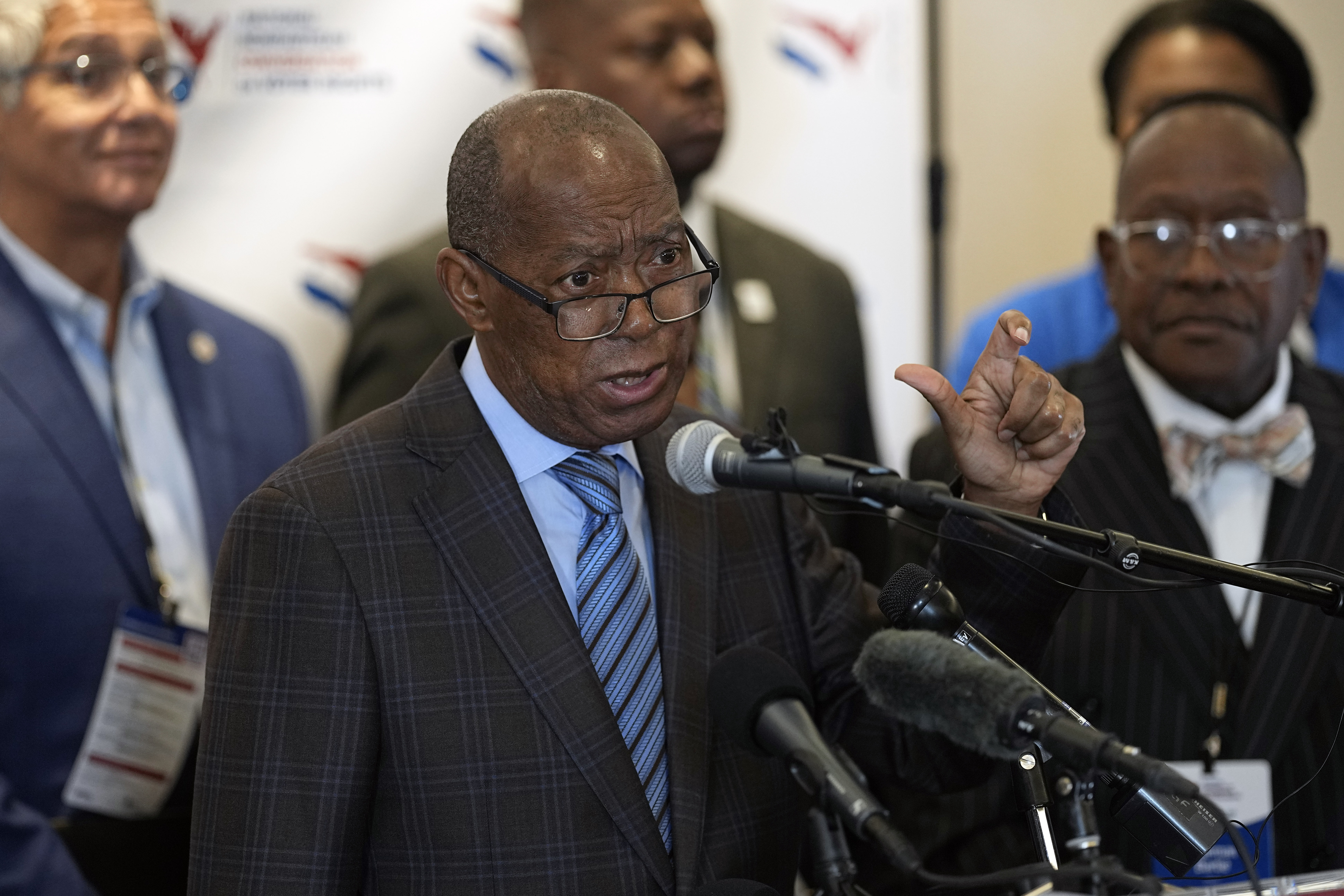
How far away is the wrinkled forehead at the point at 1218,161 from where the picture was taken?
2.62 meters

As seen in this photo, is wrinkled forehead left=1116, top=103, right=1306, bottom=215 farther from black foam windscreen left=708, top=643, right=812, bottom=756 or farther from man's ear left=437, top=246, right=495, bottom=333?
black foam windscreen left=708, top=643, right=812, bottom=756

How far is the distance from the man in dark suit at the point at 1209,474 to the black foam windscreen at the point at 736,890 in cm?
106

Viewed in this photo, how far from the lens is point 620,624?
190 cm

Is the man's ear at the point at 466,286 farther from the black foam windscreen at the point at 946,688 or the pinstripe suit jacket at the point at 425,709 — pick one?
the black foam windscreen at the point at 946,688

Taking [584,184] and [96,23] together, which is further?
[96,23]

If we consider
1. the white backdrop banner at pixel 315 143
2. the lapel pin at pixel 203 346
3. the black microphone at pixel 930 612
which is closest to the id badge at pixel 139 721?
the lapel pin at pixel 203 346

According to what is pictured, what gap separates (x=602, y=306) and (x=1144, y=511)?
1217 mm

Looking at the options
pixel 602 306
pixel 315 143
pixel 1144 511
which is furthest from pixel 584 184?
pixel 315 143

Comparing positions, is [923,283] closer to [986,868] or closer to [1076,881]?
[986,868]

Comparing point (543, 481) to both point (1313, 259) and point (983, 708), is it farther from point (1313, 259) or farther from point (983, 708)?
point (1313, 259)

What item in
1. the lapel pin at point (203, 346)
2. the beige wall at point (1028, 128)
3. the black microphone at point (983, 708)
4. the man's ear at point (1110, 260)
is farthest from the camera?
the beige wall at point (1028, 128)

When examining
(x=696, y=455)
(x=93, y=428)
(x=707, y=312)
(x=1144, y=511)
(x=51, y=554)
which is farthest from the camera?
(x=707, y=312)

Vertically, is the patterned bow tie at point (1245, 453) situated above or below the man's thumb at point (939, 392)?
below

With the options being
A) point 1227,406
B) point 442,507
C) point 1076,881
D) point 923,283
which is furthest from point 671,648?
point 923,283
